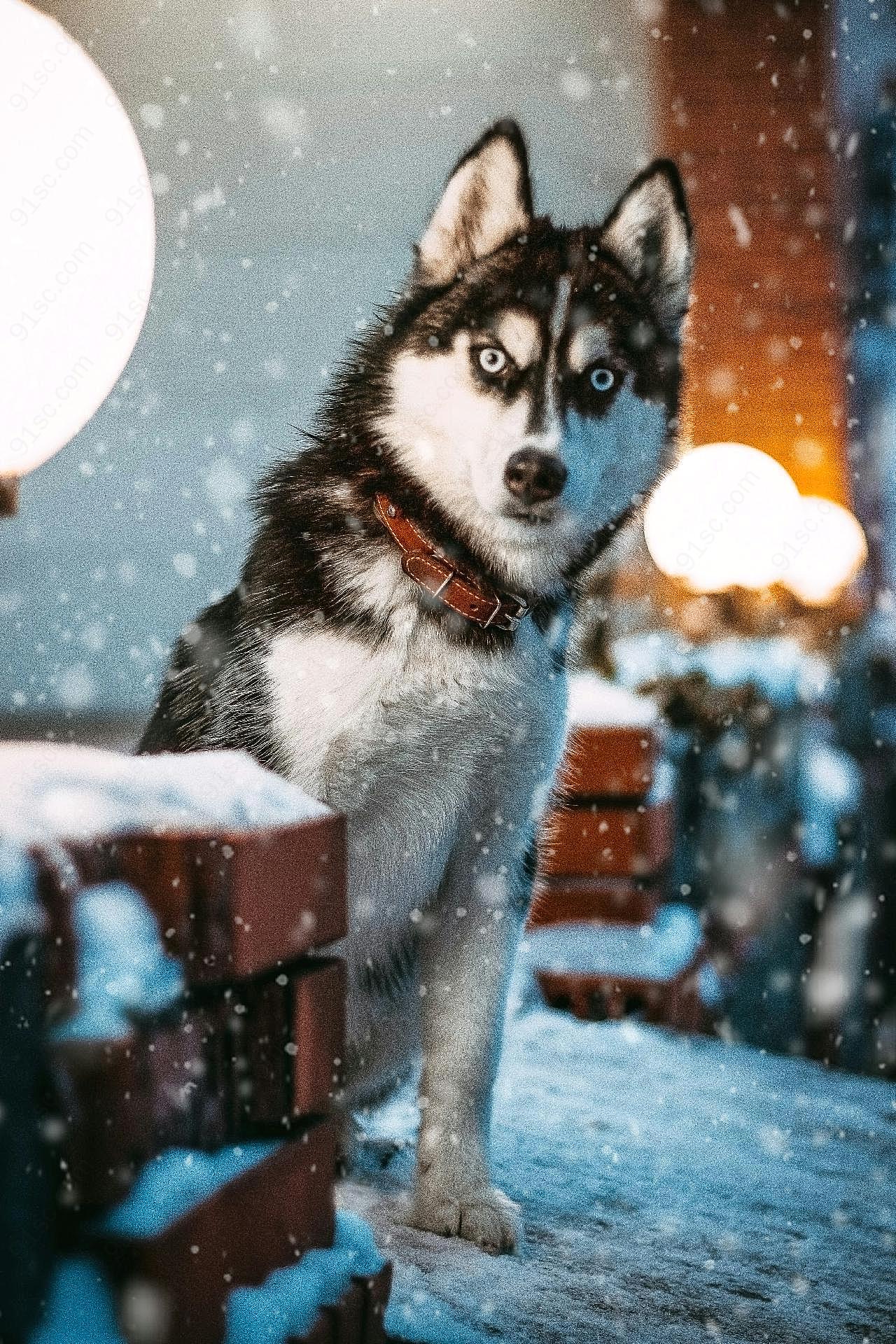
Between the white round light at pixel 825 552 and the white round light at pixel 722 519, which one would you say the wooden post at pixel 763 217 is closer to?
the white round light at pixel 825 552

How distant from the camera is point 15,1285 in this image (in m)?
0.57

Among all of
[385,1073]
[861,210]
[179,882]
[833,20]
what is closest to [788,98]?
[833,20]

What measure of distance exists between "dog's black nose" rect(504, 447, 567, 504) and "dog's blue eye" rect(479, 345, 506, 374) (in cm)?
18

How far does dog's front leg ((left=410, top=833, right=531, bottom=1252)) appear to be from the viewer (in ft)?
4.17

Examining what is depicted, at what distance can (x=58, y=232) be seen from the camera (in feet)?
2.87

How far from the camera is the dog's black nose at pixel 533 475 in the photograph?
1255mm

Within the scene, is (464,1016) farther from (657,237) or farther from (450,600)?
(657,237)

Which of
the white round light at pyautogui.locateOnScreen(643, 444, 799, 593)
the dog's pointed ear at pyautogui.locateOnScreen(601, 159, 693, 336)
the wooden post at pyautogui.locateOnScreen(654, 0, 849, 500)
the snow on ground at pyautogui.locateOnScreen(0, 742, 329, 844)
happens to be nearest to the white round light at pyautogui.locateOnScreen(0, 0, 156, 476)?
the snow on ground at pyautogui.locateOnScreen(0, 742, 329, 844)

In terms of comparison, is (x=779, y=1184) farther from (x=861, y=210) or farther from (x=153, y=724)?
(x=861, y=210)

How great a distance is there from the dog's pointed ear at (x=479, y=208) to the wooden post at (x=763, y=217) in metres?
4.38

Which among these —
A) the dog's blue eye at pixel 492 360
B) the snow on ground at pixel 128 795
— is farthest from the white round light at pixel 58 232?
the dog's blue eye at pixel 492 360

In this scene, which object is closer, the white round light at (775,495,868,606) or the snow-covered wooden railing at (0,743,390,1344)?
the snow-covered wooden railing at (0,743,390,1344)

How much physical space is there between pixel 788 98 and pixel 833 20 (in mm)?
477

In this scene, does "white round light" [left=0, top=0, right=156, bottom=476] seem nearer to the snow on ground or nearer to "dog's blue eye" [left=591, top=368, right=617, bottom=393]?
the snow on ground
